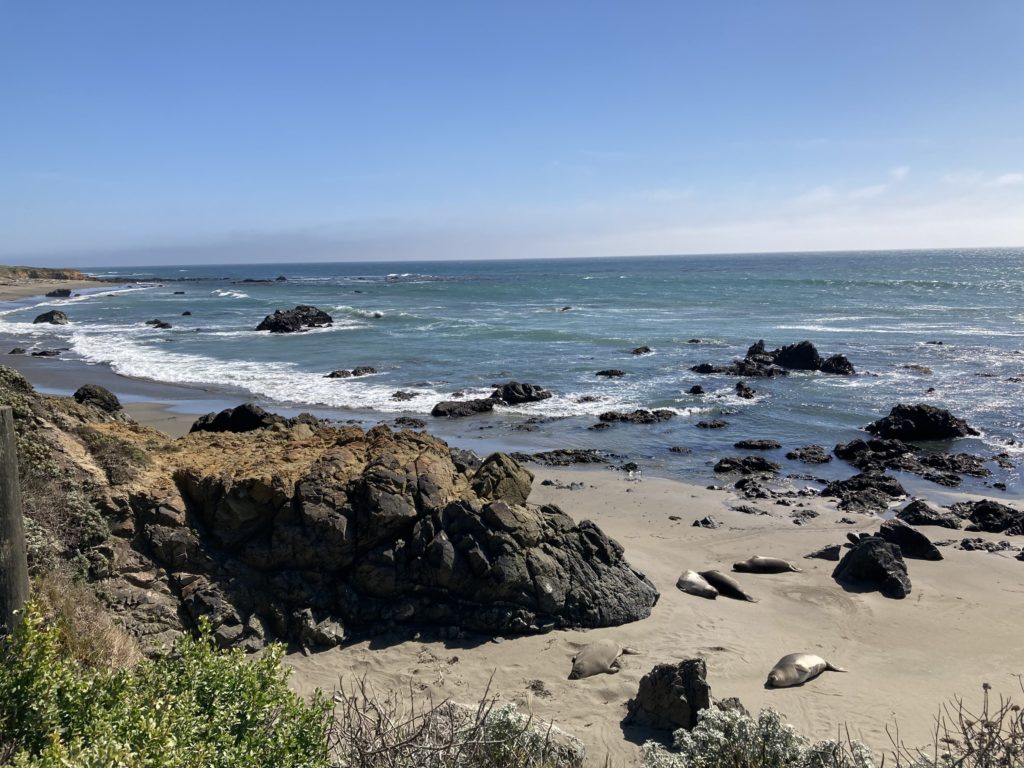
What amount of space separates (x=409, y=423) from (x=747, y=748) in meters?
16.6

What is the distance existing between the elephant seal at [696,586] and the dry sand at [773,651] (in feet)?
0.52

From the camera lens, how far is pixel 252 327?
165ft

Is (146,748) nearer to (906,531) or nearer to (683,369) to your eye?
(906,531)

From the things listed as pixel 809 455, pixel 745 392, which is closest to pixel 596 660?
pixel 809 455

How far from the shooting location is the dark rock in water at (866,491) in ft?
49.9

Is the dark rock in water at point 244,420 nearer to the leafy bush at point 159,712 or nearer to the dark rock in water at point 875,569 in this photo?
the leafy bush at point 159,712

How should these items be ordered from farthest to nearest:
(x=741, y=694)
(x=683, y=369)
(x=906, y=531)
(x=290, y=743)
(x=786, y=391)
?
(x=683, y=369) < (x=786, y=391) < (x=906, y=531) < (x=741, y=694) < (x=290, y=743)

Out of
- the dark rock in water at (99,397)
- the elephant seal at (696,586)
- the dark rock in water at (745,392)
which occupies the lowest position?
the elephant seal at (696,586)

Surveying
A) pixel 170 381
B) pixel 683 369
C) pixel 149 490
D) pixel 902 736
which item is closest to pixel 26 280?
pixel 170 381

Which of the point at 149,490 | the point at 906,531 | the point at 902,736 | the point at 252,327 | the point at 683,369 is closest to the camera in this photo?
the point at 902,736

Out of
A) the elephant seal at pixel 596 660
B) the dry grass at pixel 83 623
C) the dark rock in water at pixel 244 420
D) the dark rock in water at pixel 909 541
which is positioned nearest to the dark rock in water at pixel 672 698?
the elephant seal at pixel 596 660

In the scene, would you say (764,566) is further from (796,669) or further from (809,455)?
(809,455)

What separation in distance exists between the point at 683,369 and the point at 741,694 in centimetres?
2445

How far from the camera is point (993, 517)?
46.0 feet
